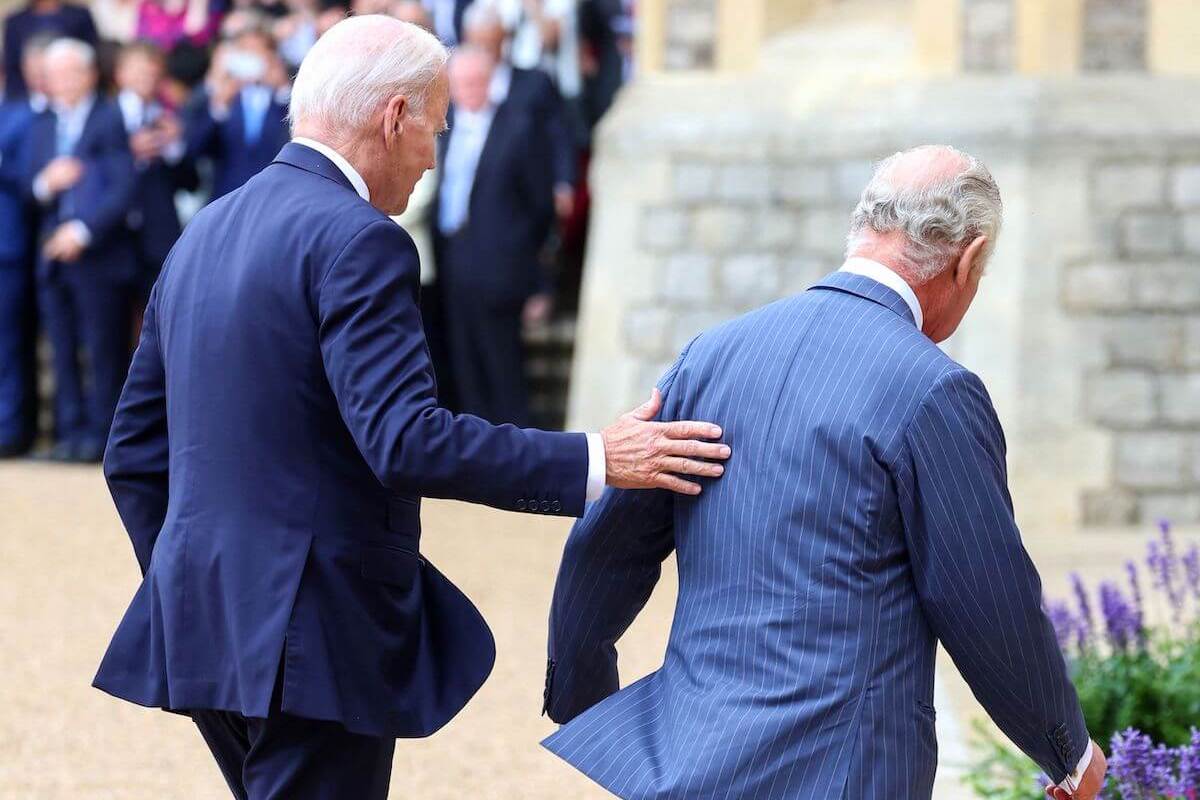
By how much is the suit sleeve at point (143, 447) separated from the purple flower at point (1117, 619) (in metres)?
2.27

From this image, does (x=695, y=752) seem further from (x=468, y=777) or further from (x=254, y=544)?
(x=468, y=777)

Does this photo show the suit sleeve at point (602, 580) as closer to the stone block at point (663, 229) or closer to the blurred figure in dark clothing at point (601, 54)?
the stone block at point (663, 229)

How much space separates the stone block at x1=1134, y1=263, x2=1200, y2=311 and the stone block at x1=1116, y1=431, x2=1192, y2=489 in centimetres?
55

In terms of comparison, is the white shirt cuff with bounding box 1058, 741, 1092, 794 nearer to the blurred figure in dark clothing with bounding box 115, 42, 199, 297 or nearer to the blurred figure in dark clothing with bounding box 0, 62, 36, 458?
the blurred figure in dark clothing with bounding box 115, 42, 199, 297

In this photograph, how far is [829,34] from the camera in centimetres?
900

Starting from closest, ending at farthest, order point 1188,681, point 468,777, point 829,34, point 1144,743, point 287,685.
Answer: point 287,685 → point 1144,743 → point 1188,681 → point 468,777 → point 829,34

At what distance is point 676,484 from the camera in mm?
2695

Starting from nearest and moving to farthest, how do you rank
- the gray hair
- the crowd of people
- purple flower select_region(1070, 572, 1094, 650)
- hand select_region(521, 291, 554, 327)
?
1. the gray hair
2. purple flower select_region(1070, 572, 1094, 650)
3. the crowd of people
4. hand select_region(521, 291, 554, 327)

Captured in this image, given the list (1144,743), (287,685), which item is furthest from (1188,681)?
(287,685)

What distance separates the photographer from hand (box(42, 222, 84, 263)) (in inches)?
389

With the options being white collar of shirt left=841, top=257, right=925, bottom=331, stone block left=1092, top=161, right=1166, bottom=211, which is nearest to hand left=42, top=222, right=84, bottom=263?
stone block left=1092, top=161, right=1166, bottom=211

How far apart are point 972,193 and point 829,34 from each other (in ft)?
21.4

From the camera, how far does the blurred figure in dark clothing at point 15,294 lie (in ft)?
33.7

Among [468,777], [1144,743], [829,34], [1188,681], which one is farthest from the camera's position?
[829,34]
